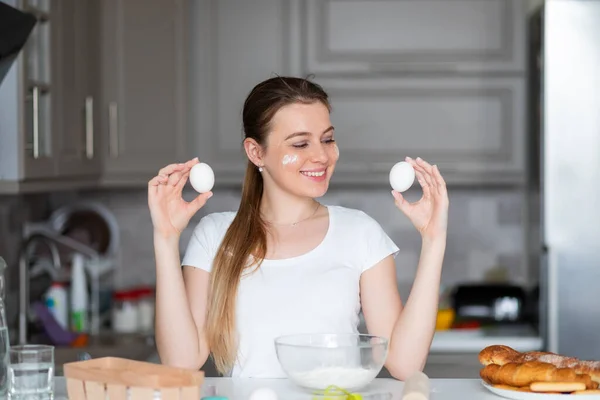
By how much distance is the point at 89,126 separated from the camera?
3.58 metres

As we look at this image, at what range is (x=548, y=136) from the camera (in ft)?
10.9

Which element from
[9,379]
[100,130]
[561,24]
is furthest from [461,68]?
[9,379]

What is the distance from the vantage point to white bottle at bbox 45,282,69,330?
365cm

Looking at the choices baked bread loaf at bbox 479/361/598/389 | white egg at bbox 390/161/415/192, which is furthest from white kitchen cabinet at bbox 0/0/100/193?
baked bread loaf at bbox 479/361/598/389

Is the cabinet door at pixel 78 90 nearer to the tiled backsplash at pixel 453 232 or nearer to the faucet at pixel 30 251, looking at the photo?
the faucet at pixel 30 251

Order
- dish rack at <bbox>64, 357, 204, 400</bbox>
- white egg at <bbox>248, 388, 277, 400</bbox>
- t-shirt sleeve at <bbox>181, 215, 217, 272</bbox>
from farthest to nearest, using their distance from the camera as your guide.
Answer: t-shirt sleeve at <bbox>181, 215, 217, 272</bbox> < white egg at <bbox>248, 388, 277, 400</bbox> < dish rack at <bbox>64, 357, 204, 400</bbox>

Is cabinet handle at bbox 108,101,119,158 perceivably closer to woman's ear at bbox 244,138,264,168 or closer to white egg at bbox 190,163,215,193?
woman's ear at bbox 244,138,264,168

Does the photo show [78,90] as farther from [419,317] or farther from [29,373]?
[29,373]

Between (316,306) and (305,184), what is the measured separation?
260 mm

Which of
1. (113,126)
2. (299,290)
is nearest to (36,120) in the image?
(113,126)

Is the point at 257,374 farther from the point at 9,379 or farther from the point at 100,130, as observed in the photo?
the point at 100,130

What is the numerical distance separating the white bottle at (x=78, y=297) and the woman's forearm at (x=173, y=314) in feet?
5.60

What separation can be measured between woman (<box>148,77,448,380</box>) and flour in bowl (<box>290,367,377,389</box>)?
1.16ft

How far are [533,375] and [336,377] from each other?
0.34 metres
